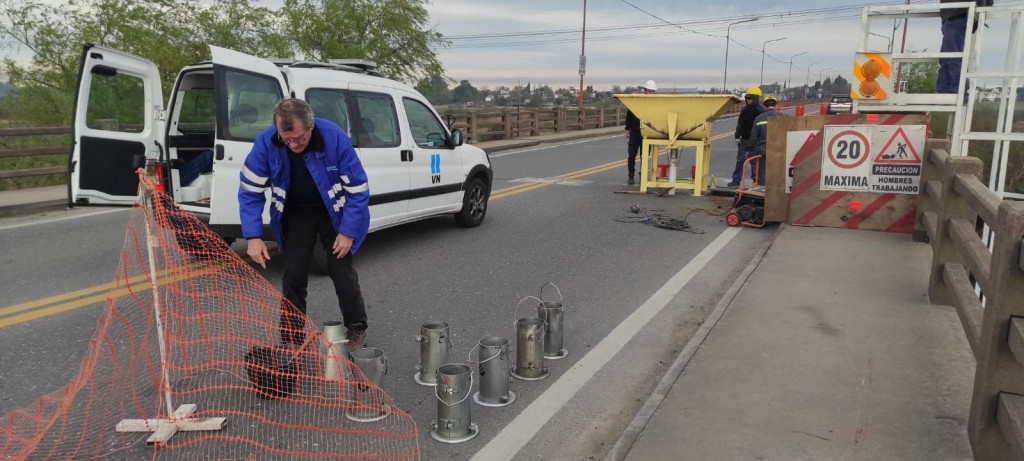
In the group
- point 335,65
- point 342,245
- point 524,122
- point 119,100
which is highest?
point 335,65

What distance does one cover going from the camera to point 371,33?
33.2 meters

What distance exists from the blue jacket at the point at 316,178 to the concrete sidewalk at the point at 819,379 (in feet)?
6.95

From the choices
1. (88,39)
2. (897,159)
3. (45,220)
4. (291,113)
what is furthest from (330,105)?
(88,39)

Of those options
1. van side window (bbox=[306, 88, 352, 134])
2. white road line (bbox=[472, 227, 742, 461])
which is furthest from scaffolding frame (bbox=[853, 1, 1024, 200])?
van side window (bbox=[306, 88, 352, 134])

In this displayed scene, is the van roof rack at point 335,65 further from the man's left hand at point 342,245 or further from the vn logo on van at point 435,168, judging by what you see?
the man's left hand at point 342,245

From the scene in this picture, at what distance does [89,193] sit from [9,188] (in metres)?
8.44

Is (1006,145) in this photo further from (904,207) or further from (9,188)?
(9,188)

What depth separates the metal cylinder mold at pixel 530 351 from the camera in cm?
437

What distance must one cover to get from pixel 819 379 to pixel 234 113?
191 inches

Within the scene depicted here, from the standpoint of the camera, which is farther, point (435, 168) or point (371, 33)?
point (371, 33)

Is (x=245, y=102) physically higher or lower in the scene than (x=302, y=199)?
higher

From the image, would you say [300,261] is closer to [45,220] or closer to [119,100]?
[45,220]

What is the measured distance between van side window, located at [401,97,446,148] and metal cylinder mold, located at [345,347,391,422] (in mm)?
4084

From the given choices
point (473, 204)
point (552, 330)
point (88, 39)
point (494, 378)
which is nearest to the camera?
point (494, 378)
